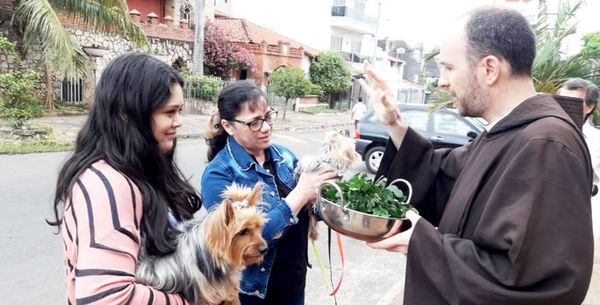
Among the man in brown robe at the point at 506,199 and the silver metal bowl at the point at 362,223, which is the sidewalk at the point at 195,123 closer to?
the silver metal bowl at the point at 362,223

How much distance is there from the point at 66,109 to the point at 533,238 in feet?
60.1

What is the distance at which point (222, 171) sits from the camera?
2543mm

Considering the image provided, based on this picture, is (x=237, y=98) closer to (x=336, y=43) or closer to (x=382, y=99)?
(x=382, y=99)

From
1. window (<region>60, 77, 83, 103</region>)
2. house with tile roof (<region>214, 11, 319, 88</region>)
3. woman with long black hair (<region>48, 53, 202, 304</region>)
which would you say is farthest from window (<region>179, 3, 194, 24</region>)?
woman with long black hair (<region>48, 53, 202, 304</region>)

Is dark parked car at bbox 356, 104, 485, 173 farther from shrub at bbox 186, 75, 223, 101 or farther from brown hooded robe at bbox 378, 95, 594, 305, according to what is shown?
shrub at bbox 186, 75, 223, 101

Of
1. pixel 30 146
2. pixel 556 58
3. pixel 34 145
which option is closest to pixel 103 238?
pixel 556 58

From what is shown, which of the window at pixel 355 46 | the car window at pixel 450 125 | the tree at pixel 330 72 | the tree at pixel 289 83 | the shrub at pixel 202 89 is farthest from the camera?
the window at pixel 355 46

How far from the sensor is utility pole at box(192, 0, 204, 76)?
21.8 m

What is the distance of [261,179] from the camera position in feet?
8.60

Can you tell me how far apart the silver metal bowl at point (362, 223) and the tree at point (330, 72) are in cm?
3170

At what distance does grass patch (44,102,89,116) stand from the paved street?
358 inches

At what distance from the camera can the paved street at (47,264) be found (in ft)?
14.5

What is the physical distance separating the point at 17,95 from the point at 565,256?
12448 millimetres

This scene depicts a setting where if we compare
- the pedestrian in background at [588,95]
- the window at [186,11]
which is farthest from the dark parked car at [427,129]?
the window at [186,11]
